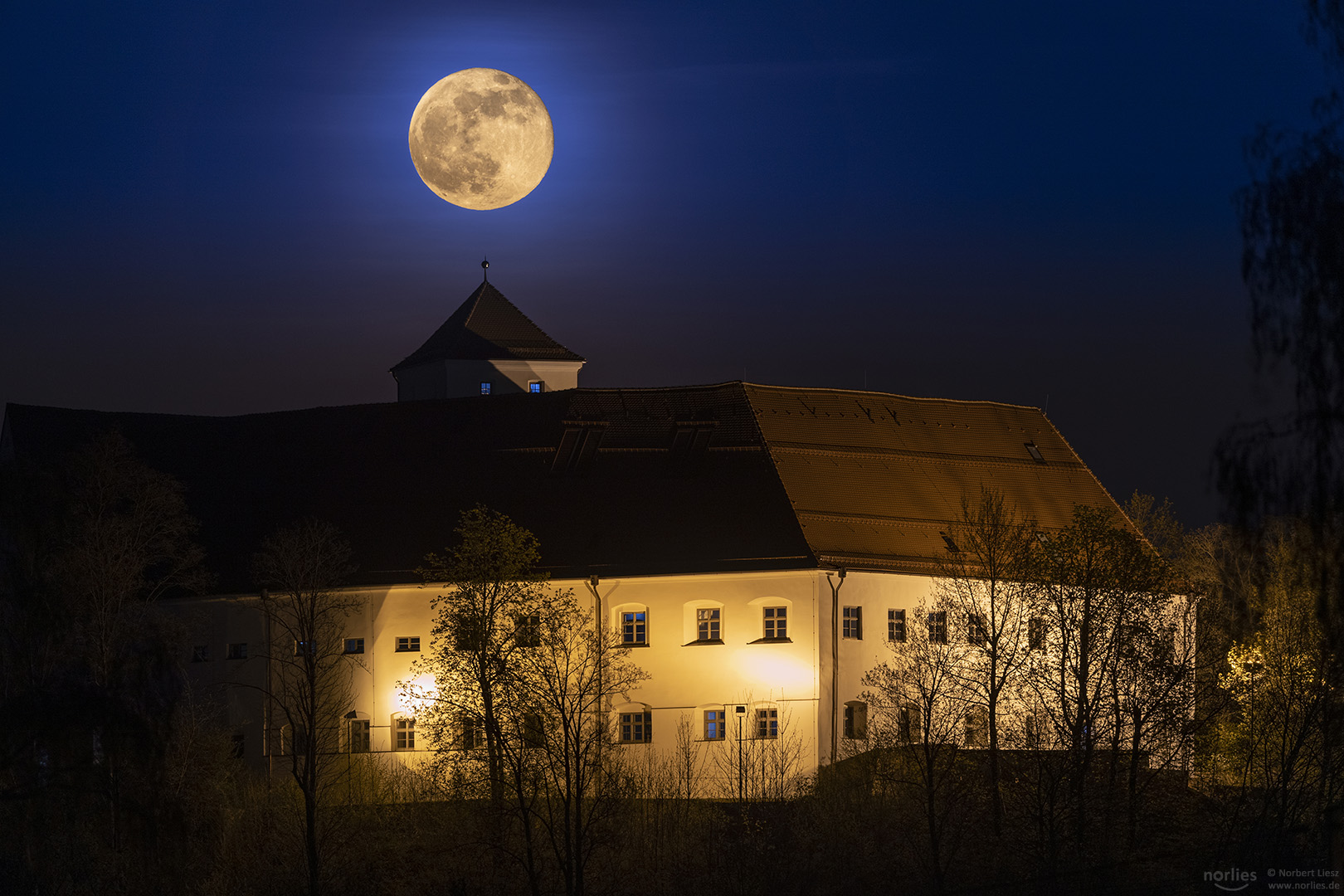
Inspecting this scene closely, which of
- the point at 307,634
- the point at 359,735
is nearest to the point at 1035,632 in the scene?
the point at 359,735

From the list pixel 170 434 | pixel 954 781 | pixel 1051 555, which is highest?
pixel 170 434

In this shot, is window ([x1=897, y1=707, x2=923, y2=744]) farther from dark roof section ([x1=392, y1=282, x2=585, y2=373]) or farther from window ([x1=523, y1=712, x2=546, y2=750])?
dark roof section ([x1=392, y1=282, x2=585, y2=373])

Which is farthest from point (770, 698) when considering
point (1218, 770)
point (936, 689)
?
point (1218, 770)

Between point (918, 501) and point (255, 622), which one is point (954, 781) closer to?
point (918, 501)

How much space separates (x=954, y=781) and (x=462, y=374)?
30.4 meters

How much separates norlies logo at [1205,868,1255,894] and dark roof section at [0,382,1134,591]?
1329cm

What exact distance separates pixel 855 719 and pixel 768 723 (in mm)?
2249

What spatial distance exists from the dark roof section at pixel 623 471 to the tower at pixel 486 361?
9.81 meters

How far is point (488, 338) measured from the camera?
69250mm

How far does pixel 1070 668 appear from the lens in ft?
143

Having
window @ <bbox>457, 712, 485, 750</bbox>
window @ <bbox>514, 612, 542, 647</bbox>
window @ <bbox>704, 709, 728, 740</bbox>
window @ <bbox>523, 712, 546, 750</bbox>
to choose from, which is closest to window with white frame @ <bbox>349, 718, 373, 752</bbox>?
window @ <bbox>457, 712, 485, 750</bbox>

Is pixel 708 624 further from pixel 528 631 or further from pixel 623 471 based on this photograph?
pixel 623 471

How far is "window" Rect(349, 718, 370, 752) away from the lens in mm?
49188

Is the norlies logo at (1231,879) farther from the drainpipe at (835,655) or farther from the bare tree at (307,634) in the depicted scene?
the bare tree at (307,634)
